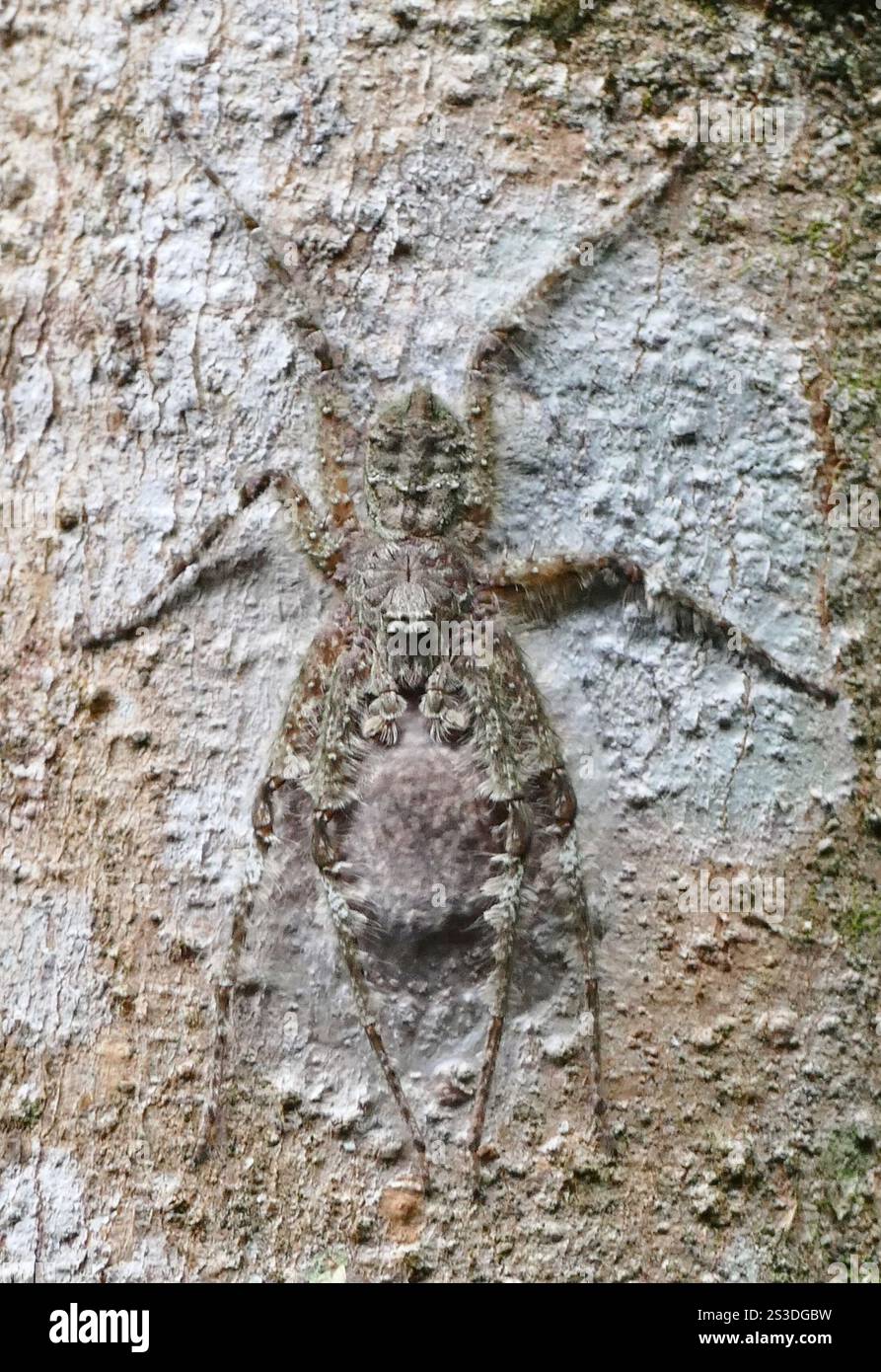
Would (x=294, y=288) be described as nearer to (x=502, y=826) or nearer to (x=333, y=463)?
(x=333, y=463)

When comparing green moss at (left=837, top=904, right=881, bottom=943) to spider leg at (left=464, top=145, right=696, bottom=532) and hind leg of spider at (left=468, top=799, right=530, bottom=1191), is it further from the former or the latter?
spider leg at (left=464, top=145, right=696, bottom=532)

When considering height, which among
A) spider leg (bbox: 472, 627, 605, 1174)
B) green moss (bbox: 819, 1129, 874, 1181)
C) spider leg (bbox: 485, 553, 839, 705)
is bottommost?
green moss (bbox: 819, 1129, 874, 1181)

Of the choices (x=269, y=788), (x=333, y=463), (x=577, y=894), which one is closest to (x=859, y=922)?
(x=577, y=894)

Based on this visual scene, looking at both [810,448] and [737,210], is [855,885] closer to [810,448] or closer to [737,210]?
[810,448]

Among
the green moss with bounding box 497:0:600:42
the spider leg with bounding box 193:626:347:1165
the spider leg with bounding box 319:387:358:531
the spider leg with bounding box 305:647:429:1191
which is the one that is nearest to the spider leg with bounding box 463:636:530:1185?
the spider leg with bounding box 305:647:429:1191
